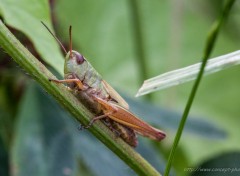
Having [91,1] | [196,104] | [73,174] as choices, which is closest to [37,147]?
[73,174]

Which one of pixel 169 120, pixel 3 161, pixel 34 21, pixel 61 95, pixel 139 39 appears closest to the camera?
pixel 61 95

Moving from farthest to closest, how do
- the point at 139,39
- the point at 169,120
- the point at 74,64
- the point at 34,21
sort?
the point at 139,39, the point at 169,120, the point at 74,64, the point at 34,21

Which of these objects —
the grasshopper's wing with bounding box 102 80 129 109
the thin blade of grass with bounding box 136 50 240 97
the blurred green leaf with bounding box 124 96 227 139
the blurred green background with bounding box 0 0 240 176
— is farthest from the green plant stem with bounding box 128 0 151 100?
the thin blade of grass with bounding box 136 50 240 97

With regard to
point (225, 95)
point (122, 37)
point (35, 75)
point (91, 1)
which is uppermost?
point (35, 75)

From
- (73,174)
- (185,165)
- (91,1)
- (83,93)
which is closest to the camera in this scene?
(83,93)

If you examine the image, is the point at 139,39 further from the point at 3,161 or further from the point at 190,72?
the point at 190,72

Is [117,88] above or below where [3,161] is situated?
below

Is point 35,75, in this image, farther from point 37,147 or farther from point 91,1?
point 91,1

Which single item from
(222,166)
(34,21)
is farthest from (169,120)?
(34,21)
